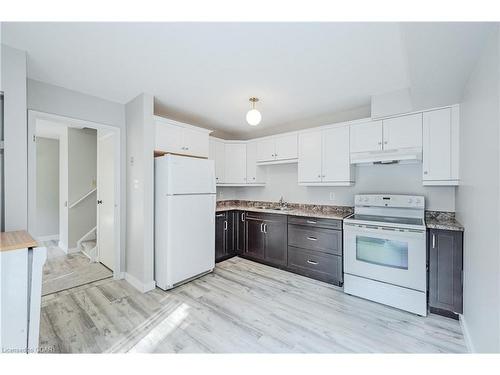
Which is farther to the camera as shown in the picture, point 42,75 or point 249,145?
point 249,145

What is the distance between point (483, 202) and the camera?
4.85 ft

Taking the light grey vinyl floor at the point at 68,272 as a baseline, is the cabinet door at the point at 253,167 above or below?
above

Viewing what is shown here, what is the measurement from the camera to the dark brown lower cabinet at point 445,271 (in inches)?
81.8

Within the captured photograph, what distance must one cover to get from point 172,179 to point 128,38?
146 centimetres

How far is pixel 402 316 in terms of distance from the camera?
2.20 metres

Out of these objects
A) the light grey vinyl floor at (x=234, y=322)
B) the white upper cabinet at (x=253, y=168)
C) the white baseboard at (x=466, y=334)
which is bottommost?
the light grey vinyl floor at (x=234, y=322)

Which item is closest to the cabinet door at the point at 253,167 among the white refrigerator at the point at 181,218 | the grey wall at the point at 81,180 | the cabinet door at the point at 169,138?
the white refrigerator at the point at 181,218

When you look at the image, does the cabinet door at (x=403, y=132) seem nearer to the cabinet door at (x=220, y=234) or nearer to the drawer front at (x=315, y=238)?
the drawer front at (x=315, y=238)

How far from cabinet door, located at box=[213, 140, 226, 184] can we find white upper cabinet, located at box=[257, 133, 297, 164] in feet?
2.25

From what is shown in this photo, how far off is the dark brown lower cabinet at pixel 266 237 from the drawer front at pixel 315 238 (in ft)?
0.51

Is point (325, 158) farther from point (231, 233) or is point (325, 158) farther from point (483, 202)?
point (231, 233)

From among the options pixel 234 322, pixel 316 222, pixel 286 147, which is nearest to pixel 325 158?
pixel 286 147
